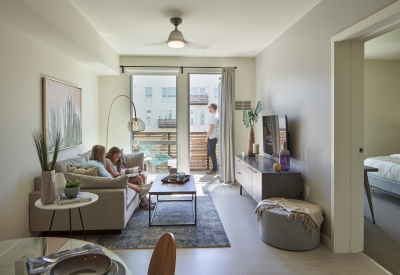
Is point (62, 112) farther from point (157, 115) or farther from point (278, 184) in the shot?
point (278, 184)

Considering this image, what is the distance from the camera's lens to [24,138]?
3066 millimetres

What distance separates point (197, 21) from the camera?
12.4ft

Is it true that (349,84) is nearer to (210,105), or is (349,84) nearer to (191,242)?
(191,242)

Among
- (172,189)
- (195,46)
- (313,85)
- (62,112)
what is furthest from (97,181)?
(195,46)

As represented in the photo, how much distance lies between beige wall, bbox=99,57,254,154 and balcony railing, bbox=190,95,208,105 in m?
0.66

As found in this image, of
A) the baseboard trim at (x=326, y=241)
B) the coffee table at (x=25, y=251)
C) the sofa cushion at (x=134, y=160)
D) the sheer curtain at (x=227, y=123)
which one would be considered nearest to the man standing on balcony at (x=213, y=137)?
the sheer curtain at (x=227, y=123)

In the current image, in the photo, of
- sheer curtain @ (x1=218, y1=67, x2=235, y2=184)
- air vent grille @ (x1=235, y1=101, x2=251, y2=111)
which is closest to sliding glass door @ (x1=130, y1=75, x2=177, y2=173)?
sheer curtain @ (x1=218, y1=67, x2=235, y2=184)

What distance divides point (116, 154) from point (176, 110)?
194 cm

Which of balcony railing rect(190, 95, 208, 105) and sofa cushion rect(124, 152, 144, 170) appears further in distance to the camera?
balcony railing rect(190, 95, 208, 105)

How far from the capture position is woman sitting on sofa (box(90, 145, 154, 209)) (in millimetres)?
3904

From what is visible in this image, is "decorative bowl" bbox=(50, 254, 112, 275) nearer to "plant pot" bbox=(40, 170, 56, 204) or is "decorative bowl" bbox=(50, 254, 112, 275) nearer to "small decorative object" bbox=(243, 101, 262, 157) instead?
"plant pot" bbox=(40, 170, 56, 204)

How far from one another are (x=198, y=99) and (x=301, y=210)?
3987mm

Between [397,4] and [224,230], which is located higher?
[397,4]

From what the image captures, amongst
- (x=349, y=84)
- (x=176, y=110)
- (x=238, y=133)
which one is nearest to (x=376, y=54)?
(x=238, y=133)
